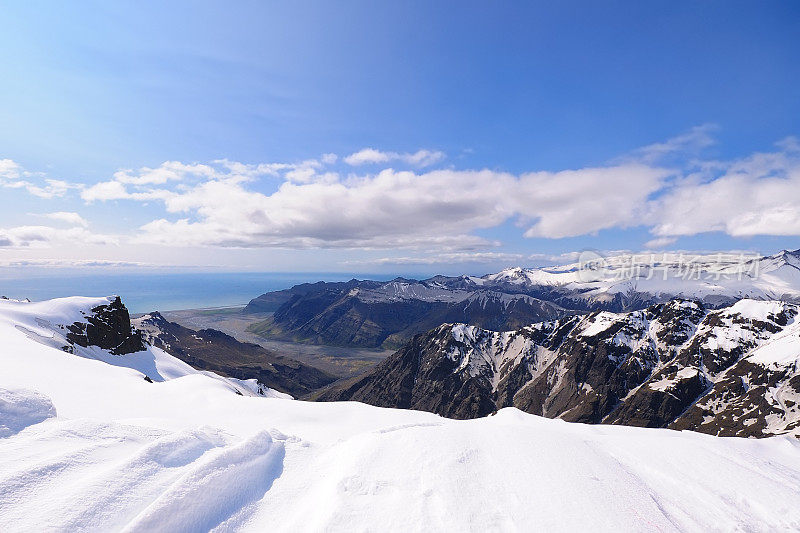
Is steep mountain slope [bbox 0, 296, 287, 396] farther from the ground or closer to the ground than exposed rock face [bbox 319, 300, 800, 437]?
farther from the ground

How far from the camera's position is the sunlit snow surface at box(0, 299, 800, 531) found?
21.2 ft

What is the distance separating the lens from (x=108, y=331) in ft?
246

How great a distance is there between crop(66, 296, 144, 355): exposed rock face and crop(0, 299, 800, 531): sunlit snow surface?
75353mm

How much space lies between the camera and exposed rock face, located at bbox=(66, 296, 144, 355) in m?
69.0

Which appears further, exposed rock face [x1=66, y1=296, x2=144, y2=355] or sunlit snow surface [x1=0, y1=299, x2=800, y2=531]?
exposed rock face [x1=66, y1=296, x2=144, y2=355]

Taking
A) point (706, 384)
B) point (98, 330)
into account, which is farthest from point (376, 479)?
point (706, 384)

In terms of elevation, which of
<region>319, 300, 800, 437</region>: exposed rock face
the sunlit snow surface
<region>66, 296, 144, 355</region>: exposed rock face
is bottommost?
<region>319, 300, 800, 437</region>: exposed rock face

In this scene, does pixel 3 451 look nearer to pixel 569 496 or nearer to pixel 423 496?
pixel 423 496

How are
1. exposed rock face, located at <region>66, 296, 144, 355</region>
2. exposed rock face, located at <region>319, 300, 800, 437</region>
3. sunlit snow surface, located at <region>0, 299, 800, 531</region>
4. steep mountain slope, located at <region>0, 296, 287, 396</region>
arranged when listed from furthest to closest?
exposed rock face, located at <region>319, 300, 800, 437</region> → exposed rock face, located at <region>66, 296, 144, 355</region> → steep mountain slope, located at <region>0, 296, 287, 396</region> → sunlit snow surface, located at <region>0, 299, 800, 531</region>

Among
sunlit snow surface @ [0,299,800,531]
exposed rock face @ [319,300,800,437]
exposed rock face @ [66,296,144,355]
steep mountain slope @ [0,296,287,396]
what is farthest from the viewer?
exposed rock face @ [319,300,800,437]

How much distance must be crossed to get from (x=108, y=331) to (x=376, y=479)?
9407 cm

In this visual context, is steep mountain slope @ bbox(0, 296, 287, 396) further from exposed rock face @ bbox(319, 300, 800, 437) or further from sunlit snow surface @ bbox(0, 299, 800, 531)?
exposed rock face @ bbox(319, 300, 800, 437)

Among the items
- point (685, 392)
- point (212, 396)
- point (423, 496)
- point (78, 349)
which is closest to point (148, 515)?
point (423, 496)

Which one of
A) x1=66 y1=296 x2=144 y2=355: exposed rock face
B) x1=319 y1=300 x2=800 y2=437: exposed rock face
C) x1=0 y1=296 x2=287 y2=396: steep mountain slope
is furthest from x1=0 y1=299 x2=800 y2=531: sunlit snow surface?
x1=319 y1=300 x2=800 y2=437: exposed rock face
